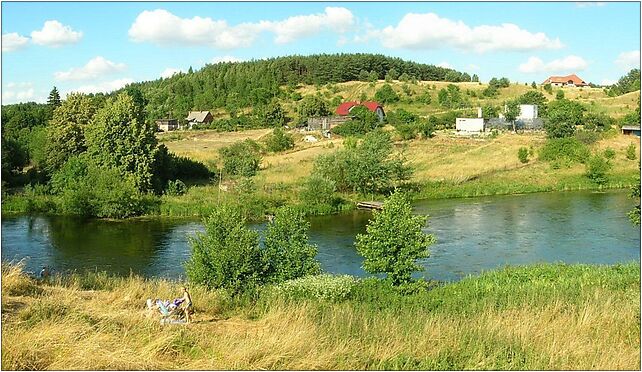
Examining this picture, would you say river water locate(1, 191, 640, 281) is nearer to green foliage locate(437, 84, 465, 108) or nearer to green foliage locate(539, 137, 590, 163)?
green foliage locate(539, 137, 590, 163)

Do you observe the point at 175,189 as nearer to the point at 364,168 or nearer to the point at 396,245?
the point at 364,168

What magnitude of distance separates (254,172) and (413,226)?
2565cm

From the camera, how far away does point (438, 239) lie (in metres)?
24.3

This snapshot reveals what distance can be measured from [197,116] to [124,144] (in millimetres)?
40089

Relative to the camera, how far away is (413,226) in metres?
15.1

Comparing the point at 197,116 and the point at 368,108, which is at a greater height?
the point at 368,108

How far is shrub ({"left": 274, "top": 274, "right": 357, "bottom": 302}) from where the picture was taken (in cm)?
1205

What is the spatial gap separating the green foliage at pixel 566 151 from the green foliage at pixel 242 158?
65.6 ft

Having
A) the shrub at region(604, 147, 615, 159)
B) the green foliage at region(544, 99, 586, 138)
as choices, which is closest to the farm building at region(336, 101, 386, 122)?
the green foliage at region(544, 99, 586, 138)

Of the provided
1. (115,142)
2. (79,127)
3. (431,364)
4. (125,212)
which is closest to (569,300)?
(431,364)

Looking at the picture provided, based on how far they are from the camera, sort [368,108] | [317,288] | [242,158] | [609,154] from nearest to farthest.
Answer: [317,288]
[242,158]
[609,154]
[368,108]

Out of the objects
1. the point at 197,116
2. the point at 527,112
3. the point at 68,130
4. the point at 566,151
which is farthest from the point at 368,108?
the point at 68,130

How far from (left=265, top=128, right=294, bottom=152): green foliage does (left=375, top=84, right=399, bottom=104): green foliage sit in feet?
80.6

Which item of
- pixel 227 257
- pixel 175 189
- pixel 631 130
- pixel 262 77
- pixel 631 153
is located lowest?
pixel 175 189
